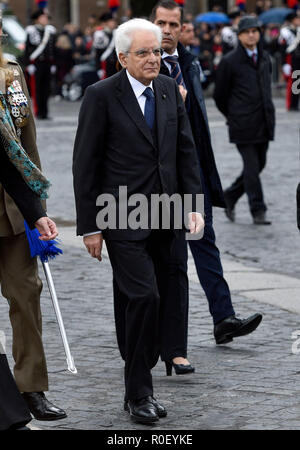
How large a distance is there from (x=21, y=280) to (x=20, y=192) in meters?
0.48

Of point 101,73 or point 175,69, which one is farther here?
point 101,73

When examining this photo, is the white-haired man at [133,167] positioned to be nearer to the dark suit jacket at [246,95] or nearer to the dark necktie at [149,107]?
the dark necktie at [149,107]

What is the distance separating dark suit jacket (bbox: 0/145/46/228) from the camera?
16.3 ft

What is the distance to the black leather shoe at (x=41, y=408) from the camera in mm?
5320

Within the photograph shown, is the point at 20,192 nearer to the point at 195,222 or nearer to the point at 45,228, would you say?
the point at 45,228

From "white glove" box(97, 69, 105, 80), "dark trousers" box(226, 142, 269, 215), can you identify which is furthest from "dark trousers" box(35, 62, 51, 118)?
"dark trousers" box(226, 142, 269, 215)

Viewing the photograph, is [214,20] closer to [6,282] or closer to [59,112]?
[59,112]

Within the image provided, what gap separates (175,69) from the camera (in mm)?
6680

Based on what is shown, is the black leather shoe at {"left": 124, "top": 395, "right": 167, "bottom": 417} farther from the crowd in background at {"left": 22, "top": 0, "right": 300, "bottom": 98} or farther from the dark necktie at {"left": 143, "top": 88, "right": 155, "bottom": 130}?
the crowd in background at {"left": 22, "top": 0, "right": 300, "bottom": 98}

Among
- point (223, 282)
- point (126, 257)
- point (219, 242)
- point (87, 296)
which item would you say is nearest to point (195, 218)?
point (126, 257)

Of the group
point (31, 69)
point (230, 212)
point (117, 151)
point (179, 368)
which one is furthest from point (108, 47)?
point (117, 151)

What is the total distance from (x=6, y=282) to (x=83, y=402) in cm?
75

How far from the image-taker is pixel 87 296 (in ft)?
27.1

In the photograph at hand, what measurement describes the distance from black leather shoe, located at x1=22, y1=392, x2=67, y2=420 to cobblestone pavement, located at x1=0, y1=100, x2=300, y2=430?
46mm
